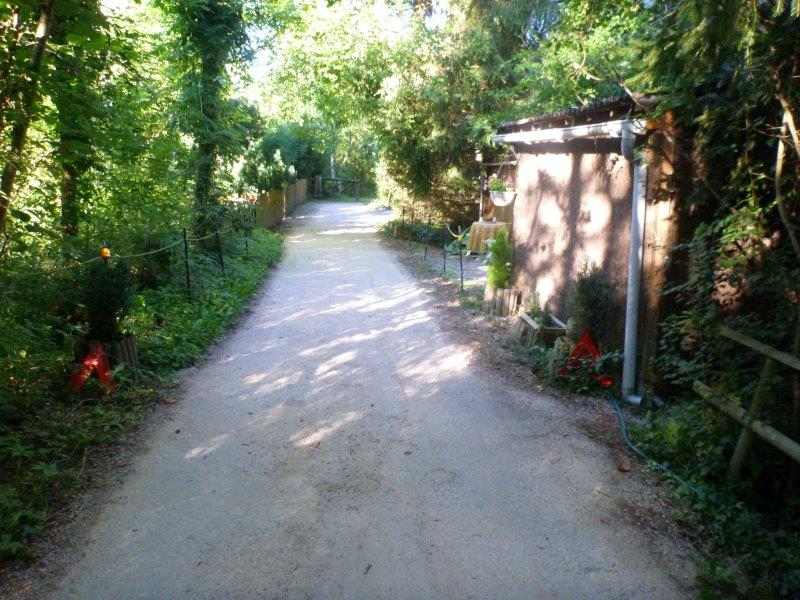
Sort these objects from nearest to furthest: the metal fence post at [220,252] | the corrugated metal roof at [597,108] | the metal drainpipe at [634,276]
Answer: the metal drainpipe at [634,276] < the corrugated metal roof at [597,108] < the metal fence post at [220,252]

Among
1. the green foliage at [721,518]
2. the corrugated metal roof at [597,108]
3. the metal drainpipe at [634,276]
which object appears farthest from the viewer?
the corrugated metal roof at [597,108]

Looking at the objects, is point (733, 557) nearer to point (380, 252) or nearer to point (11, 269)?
point (11, 269)

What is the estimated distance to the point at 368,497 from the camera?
489 cm

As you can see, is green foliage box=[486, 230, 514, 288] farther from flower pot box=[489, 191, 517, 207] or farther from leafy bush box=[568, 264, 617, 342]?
flower pot box=[489, 191, 517, 207]

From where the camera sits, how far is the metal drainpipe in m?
6.74

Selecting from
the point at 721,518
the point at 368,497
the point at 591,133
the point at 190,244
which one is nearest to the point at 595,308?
the point at 591,133

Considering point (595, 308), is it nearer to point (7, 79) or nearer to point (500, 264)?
Result: point (500, 264)

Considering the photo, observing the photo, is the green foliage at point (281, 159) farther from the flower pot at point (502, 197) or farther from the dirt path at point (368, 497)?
the dirt path at point (368, 497)

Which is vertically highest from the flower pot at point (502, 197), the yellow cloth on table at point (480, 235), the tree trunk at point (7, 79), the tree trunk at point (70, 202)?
the tree trunk at point (7, 79)

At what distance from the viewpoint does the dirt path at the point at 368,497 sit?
3.88 meters

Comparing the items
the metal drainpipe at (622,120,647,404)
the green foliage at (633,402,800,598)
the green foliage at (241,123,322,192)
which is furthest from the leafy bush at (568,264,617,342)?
the green foliage at (241,123,322,192)

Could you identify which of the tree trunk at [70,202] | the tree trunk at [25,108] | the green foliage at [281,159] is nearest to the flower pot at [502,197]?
the green foliage at [281,159]

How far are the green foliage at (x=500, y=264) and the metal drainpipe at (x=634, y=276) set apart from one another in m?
4.27

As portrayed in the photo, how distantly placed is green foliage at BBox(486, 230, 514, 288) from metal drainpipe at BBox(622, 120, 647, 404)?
4275 mm
